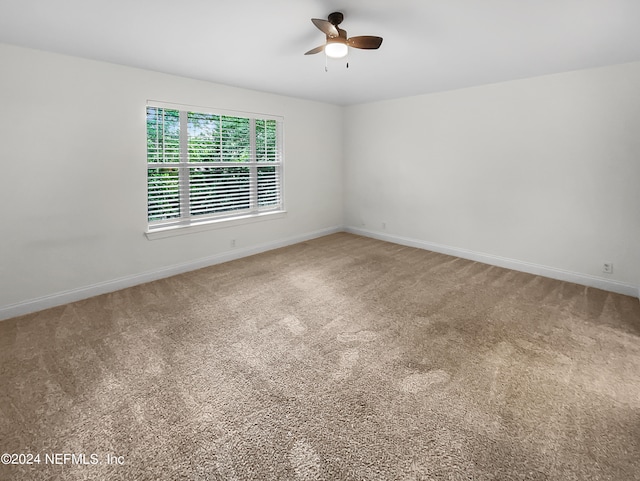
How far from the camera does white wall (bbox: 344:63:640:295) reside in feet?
11.7

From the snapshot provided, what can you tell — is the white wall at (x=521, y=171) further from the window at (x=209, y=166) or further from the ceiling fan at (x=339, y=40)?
the ceiling fan at (x=339, y=40)

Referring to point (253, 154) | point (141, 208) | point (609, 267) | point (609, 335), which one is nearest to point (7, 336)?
point (141, 208)

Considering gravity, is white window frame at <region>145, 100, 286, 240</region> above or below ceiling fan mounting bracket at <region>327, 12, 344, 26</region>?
below

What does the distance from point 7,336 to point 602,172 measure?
585cm

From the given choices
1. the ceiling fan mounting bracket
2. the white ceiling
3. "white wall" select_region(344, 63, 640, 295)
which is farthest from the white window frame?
the ceiling fan mounting bracket

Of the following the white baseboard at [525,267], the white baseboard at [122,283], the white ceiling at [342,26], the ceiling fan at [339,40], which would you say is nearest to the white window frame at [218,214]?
the white baseboard at [122,283]

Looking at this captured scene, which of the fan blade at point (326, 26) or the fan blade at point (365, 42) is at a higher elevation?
the fan blade at point (365, 42)

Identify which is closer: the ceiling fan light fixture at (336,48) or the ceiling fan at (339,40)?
the ceiling fan at (339,40)

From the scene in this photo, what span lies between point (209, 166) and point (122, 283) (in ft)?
5.85

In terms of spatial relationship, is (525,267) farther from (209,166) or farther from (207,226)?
(209,166)

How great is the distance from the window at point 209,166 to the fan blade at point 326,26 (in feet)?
7.98

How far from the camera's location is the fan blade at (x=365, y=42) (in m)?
2.48

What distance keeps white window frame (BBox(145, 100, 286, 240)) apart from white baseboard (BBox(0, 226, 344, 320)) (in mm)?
416

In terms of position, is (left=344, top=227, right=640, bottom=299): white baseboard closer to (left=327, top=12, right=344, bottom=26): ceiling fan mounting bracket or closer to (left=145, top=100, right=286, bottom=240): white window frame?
(left=145, top=100, right=286, bottom=240): white window frame
